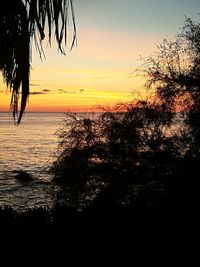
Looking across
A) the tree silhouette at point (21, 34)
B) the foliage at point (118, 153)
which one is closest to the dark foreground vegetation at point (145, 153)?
the foliage at point (118, 153)

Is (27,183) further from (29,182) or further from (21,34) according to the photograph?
(21,34)

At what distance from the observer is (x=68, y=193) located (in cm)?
2869

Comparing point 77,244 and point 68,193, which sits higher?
point 77,244

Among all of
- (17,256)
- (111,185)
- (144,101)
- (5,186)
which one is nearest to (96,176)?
(111,185)

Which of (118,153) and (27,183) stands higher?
(118,153)

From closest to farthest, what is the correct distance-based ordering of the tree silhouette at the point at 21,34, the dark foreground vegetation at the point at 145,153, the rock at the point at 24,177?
the tree silhouette at the point at 21,34 → the dark foreground vegetation at the point at 145,153 → the rock at the point at 24,177

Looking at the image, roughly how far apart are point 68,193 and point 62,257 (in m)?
18.8

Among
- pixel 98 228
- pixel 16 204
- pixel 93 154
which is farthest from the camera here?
pixel 16 204

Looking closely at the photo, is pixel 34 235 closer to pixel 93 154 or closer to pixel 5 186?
pixel 93 154

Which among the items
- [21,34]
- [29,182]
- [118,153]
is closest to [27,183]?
[29,182]

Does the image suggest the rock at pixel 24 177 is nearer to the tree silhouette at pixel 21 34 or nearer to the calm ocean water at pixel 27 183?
the calm ocean water at pixel 27 183

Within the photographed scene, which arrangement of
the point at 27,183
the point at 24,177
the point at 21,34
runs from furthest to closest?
the point at 24,177 < the point at 27,183 < the point at 21,34

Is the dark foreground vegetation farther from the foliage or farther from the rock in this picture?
the rock

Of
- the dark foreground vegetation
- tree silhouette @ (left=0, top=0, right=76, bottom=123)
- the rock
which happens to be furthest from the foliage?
the rock
